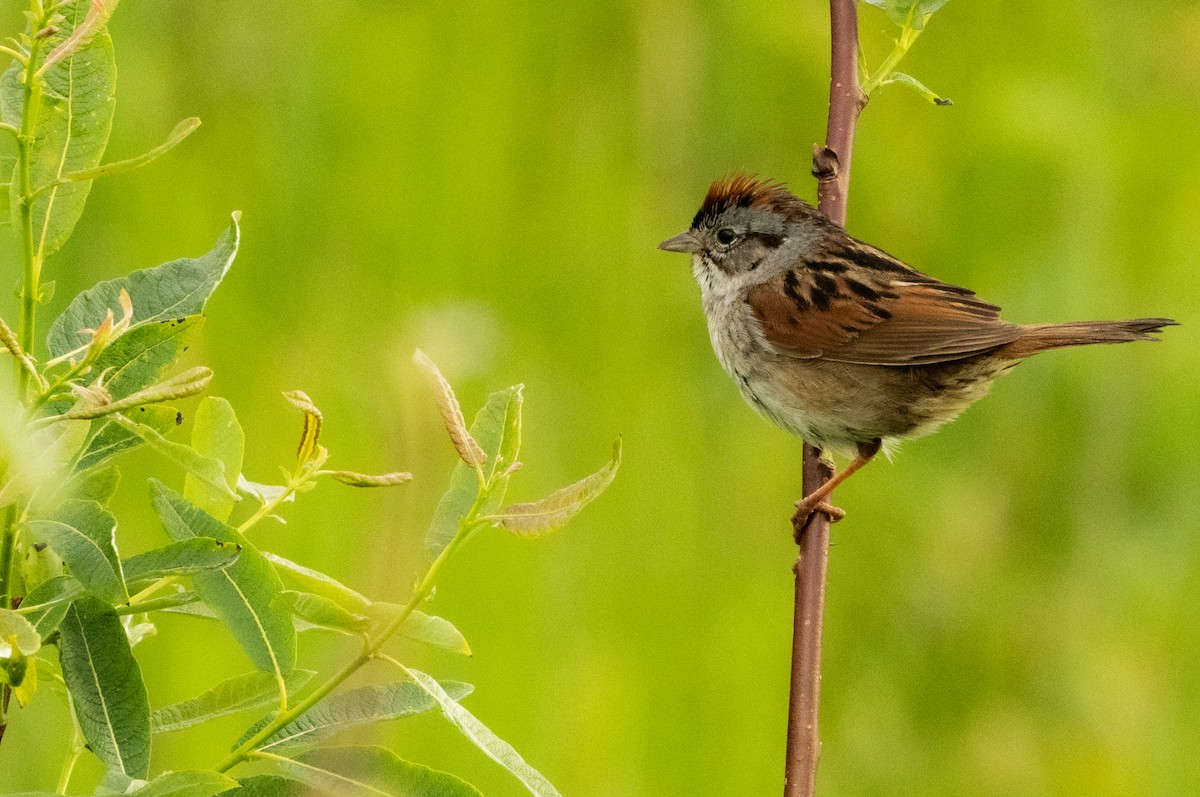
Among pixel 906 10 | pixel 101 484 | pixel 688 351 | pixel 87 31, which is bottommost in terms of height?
pixel 101 484

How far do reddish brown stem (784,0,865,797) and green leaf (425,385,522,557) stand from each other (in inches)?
25.7

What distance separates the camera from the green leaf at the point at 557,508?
1.11 metres

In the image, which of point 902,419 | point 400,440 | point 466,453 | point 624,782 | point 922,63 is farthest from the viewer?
point 922,63

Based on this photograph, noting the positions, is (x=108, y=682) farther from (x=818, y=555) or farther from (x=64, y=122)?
(x=818, y=555)

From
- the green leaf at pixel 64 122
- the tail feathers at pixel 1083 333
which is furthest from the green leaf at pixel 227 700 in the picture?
the tail feathers at pixel 1083 333

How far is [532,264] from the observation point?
158 inches

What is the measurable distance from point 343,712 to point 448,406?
0.28 meters

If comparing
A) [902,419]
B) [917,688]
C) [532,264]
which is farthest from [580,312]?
[917,688]

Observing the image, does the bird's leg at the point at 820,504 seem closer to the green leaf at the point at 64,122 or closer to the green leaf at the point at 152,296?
the green leaf at the point at 152,296

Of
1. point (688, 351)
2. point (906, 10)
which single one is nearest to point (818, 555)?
point (906, 10)

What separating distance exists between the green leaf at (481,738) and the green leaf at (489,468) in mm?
110

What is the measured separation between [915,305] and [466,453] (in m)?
2.43

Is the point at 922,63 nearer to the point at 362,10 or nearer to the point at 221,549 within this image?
the point at 362,10

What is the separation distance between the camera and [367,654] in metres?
1.12
